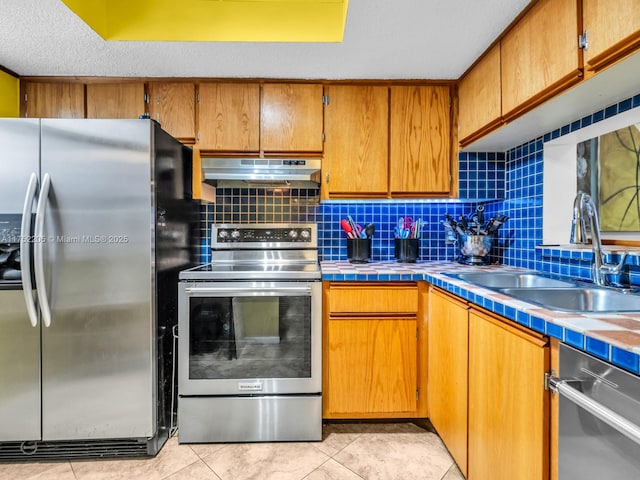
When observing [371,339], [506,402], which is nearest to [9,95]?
[371,339]

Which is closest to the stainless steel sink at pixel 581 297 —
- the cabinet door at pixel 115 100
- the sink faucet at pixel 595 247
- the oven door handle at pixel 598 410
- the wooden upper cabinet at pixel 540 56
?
the sink faucet at pixel 595 247

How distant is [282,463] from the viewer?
63.6 inches

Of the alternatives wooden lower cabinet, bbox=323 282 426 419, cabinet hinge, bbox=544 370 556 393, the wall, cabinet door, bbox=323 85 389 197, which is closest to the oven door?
wooden lower cabinet, bbox=323 282 426 419

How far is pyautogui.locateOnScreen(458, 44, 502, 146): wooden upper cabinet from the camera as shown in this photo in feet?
5.36

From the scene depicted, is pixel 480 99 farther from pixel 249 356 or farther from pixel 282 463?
pixel 282 463

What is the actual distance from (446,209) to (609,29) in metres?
1.47

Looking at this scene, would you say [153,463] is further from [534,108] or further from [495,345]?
[534,108]

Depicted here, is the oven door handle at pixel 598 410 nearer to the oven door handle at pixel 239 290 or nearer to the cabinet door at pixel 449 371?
the cabinet door at pixel 449 371

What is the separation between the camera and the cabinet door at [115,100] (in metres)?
2.07

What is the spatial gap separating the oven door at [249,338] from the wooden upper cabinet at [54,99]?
4.42 feet

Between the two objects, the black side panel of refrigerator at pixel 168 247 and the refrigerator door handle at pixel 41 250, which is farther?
the black side panel of refrigerator at pixel 168 247

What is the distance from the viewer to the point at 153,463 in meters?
1.62

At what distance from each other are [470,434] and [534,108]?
1351 millimetres

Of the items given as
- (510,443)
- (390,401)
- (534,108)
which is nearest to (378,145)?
(534,108)
